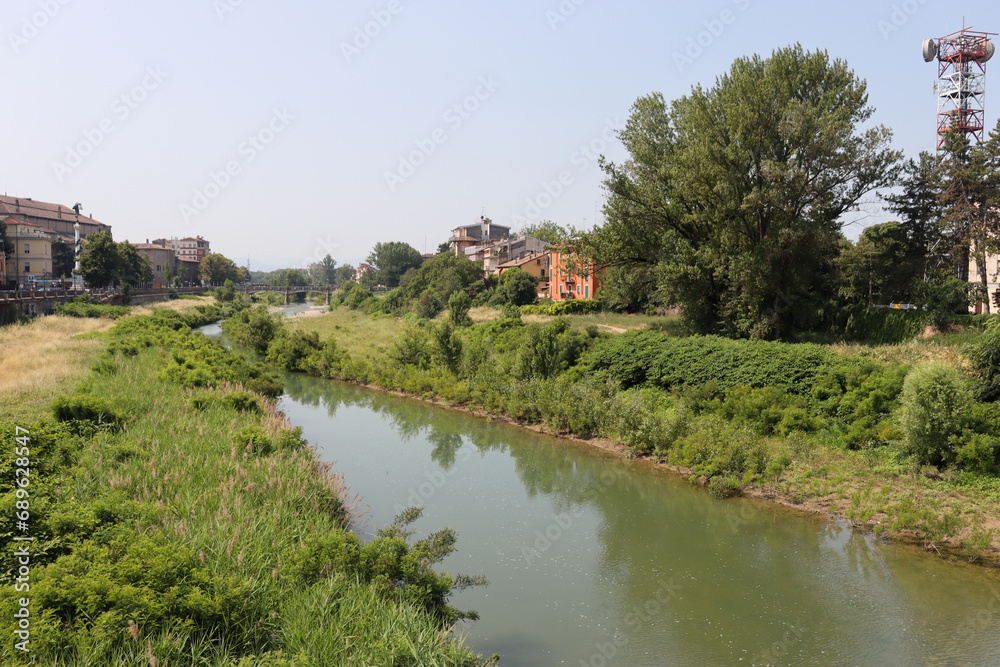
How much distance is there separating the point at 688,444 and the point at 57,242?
3686 inches

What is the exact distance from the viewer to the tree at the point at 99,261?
69.4 metres

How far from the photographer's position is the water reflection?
32.1ft

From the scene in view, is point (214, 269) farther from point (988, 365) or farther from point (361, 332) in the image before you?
point (988, 365)

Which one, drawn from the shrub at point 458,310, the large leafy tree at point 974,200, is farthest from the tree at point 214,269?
the large leafy tree at point 974,200

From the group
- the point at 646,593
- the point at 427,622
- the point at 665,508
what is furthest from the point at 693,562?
the point at 427,622

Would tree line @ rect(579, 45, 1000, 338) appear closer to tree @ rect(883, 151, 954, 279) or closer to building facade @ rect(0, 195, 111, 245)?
tree @ rect(883, 151, 954, 279)

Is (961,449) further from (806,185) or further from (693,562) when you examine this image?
(806,185)

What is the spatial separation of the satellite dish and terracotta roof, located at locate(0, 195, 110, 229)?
348 feet

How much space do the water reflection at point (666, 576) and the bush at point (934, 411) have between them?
→ 12.1 feet

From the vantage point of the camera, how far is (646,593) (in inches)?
453

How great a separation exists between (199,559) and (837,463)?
16.6 m

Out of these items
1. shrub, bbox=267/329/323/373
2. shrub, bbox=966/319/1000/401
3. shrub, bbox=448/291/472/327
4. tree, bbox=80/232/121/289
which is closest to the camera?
shrub, bbox=966/319/1000/401

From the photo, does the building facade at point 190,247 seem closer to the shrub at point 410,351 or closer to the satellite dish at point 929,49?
the shrub at point 410,351

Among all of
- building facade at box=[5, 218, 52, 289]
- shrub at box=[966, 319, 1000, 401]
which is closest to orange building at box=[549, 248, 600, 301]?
shrub at box=[966, 319, 1000, 401]
